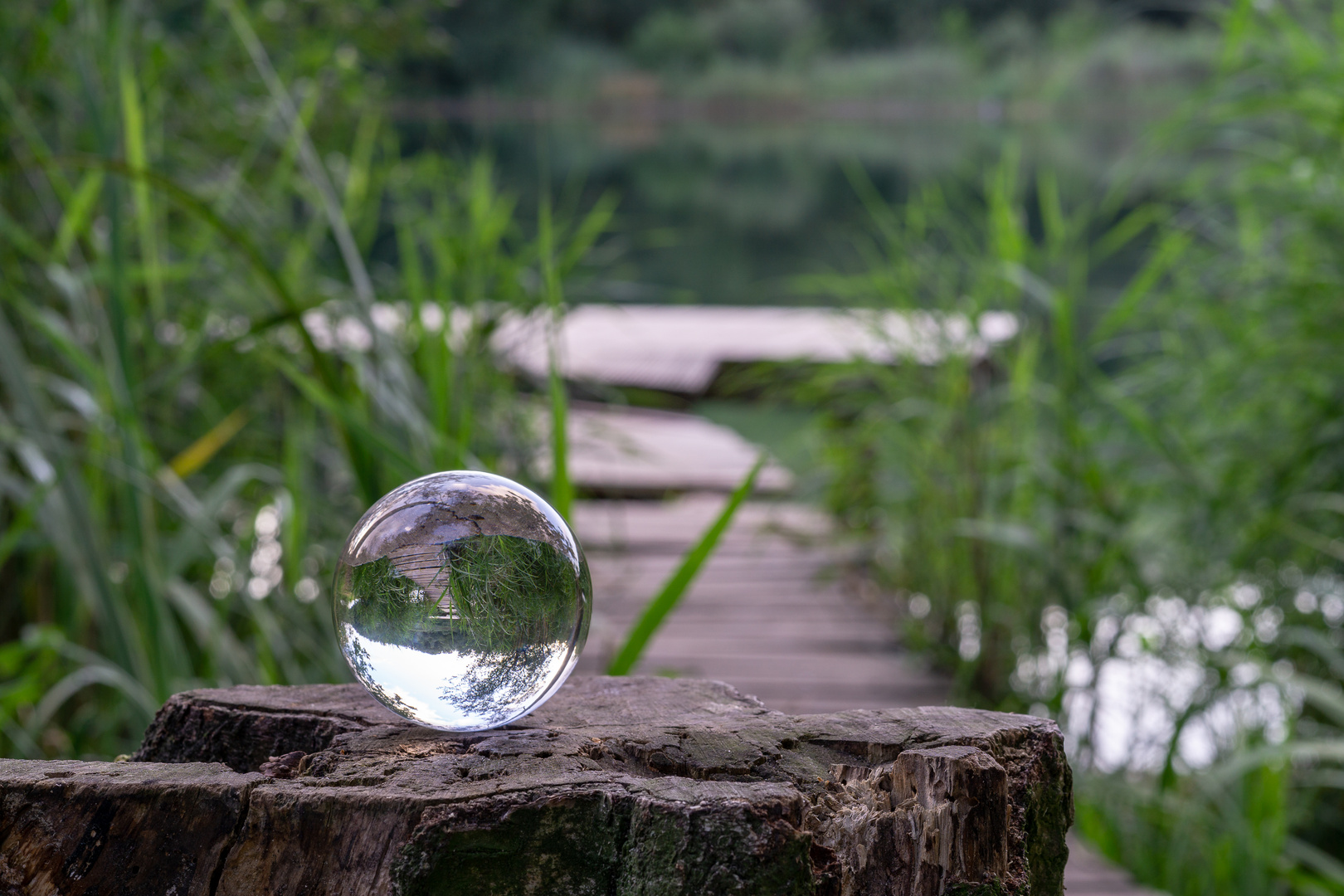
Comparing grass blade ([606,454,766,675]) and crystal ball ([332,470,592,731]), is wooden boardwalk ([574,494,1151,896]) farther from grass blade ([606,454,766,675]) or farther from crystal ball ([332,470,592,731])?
crystal ball ([332,470,592,731])

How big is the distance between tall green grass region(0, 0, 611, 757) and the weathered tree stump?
37 cm

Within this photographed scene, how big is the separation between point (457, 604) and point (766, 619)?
6.41 feet

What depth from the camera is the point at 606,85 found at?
2672 cm

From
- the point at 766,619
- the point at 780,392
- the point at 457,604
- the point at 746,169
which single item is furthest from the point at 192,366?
the point at 746,169

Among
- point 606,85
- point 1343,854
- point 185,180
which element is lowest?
point 1343,854

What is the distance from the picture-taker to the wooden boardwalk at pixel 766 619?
6.85 ft

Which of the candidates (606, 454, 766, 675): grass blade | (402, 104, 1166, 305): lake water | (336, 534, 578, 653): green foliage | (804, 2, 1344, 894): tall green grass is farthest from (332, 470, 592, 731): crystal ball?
(804, 2, 1344, 894): tall green grass

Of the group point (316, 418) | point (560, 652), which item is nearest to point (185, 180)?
point (316, 418)

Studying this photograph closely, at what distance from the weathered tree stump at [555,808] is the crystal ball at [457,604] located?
1.1 inches

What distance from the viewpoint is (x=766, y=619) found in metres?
2.54

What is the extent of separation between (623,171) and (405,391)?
1888 cm

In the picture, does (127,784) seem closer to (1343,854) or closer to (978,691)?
(978,691)

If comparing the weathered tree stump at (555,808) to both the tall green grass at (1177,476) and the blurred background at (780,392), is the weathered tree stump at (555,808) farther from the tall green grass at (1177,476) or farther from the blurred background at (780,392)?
the tall green grass at (1177,476)

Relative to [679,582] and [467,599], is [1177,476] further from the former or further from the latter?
[467,599]
